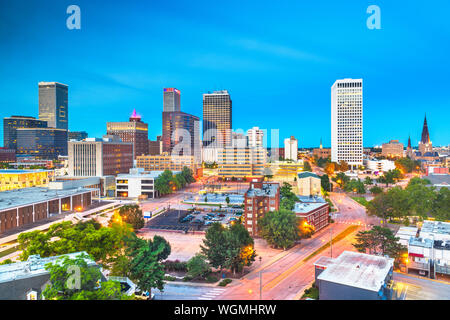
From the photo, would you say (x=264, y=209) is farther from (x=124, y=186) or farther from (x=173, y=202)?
(x=124, y=186)

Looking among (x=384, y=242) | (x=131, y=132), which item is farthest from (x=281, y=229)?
(x=131, y=132)

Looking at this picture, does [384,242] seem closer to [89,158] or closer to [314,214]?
[314,214]

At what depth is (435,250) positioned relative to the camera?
2866cm

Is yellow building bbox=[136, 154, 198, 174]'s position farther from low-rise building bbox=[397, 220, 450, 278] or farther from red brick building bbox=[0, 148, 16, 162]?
low-rise building bbox=[397, 220, 450, 278]

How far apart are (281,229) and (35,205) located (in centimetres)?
3550

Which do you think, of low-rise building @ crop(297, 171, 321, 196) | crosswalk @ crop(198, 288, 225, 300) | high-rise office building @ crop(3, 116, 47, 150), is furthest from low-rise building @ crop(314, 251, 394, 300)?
high-rise office building @ crop(3, 116, 47, 150)

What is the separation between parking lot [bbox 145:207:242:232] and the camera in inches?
1813

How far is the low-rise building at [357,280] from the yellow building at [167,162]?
85.8 m

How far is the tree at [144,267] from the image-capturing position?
21.9 metres

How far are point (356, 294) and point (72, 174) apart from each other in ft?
246

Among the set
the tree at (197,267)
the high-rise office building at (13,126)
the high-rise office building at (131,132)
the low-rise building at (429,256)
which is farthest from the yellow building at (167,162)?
the high-rise office building at (13,126)

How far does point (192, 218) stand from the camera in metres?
50.9

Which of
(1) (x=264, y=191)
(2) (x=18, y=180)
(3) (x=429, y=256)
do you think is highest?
(2) (x=18, y=180)

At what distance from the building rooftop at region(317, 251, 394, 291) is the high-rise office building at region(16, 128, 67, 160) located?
17611 cm
